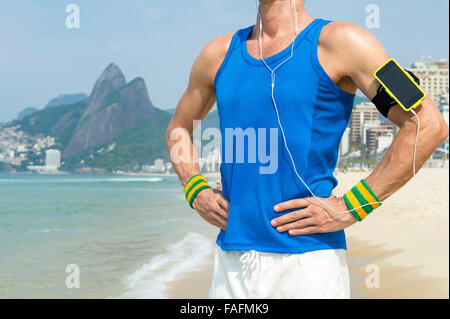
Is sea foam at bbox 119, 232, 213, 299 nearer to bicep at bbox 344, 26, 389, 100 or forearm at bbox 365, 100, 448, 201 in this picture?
forearm at bbox 365, 100, 448, 201

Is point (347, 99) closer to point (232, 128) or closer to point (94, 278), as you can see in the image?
point (232, 128)

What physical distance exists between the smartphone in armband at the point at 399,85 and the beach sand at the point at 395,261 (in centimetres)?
472

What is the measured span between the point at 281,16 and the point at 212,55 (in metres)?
0.31

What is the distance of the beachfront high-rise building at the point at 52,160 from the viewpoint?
8984 centimetres

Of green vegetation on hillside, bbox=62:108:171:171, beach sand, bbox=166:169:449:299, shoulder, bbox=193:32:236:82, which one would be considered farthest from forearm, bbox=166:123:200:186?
green vegetation on hillside, bbox=62:108:171:171

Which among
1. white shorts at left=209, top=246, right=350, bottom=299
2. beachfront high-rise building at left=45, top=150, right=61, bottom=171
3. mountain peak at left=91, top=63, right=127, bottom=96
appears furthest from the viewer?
mountain peak at left=91, top=63, right=127, bottom=96

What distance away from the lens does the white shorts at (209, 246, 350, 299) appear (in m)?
1.50

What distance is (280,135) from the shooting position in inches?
58.6

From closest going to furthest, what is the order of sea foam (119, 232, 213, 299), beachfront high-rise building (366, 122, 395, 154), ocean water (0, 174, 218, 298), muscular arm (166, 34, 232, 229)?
muscular arm (166, 34, 232, 229) < sea foam (119, 232, 213, 299) < ocean water (0, 174, 218, 298) < beachfront high-rise building (366, 122, 395, 154)

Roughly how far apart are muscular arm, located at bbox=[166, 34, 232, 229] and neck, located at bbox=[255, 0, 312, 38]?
0.66 ft

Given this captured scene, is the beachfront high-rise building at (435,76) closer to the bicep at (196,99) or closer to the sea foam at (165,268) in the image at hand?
the sea foam at (165,268)

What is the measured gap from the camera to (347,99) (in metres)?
1.53

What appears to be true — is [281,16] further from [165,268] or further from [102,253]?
[102,253]

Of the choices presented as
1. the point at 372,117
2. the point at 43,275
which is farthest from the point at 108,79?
the point at 43,275
